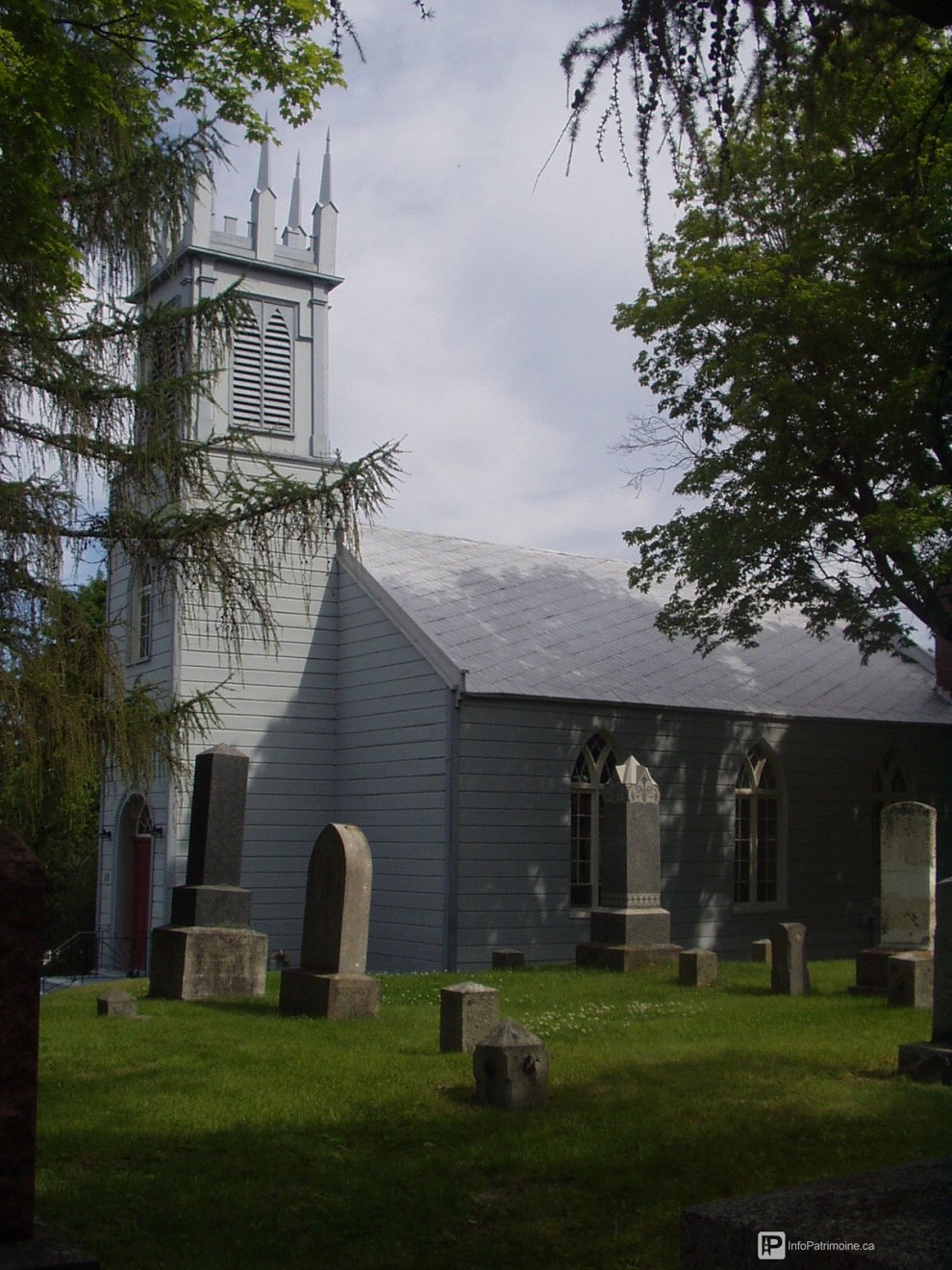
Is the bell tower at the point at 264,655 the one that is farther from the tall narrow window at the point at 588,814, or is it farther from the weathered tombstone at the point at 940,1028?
the weathered tombstone at the point at 940,1028

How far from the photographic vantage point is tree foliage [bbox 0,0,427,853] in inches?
428

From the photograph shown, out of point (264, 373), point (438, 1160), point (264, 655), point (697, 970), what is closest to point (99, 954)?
point (264, 655)

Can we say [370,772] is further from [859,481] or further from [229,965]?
[859,481]

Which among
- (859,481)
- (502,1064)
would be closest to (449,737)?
(859,481)

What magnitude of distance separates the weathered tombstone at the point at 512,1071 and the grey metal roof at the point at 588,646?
472 inches

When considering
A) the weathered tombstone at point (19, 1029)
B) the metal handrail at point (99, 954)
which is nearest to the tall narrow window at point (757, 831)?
the metal handrail at point (99, 954)

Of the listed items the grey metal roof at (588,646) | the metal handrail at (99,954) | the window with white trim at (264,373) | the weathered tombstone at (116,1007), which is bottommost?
the metal handrail at (99,954)

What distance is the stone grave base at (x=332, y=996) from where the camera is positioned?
13180 millimetres

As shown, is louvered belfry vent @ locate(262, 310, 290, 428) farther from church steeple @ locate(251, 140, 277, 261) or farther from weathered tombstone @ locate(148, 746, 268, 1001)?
weathered tombstone @ locate(148, 746, 268, 1001)

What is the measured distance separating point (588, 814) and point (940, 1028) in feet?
42.5

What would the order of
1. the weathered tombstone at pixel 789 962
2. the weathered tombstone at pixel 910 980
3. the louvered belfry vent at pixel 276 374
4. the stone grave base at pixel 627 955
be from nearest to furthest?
the weathered tombstone at pixel 910 980
the weathered tombstone at pixel 789 962
the stone grave base at pixel 627 955
the louvered belfry vent at pixel 276 374

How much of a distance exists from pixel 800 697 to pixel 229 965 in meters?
14.1

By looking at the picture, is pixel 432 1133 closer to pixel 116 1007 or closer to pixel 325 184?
pixel 116 1007

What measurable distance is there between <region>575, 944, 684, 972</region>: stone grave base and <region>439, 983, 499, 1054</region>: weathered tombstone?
6.87m
